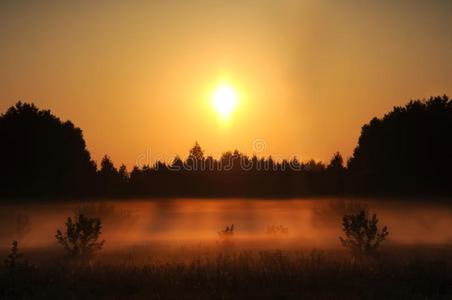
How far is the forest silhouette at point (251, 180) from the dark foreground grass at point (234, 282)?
45.6 meters

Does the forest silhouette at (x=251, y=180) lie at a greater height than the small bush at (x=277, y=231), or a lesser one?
greater

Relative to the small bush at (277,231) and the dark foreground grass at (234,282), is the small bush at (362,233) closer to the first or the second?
the dark foreground grass at (234,282)

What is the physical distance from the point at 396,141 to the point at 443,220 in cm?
1316

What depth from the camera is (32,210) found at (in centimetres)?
6094

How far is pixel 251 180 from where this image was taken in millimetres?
88938

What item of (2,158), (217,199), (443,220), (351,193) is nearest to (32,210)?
(2,158)

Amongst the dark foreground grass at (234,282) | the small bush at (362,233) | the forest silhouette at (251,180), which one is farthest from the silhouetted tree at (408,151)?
the dark foreground grass at (234,282)

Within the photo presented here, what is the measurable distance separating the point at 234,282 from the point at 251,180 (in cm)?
6580

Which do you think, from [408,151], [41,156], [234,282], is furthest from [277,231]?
[234,282]

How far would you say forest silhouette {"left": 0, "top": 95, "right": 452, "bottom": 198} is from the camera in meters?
70.2

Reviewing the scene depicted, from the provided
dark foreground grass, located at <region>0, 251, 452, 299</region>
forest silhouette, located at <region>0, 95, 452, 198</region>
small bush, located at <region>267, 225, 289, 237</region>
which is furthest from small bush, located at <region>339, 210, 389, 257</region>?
forest silhouette, located at <region>0, 95, 452, 198</region>

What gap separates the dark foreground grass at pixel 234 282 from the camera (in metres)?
21.3

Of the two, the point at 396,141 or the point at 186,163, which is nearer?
the point at 396,141

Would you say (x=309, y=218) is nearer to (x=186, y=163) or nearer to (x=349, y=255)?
(x=349, y=255)
